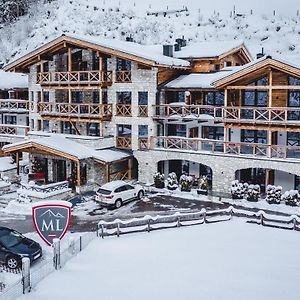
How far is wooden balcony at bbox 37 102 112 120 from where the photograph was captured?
111ft

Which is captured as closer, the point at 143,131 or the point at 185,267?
the point at 185,267

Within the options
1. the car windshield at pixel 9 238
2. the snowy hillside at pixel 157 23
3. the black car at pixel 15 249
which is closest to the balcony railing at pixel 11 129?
the car windshield at pixel 9 238

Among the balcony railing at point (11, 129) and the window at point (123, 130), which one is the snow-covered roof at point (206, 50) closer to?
the window at point (123, 130)

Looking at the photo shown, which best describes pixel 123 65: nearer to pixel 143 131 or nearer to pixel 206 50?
pixel 143 131

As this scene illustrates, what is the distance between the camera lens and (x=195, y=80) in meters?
33.2

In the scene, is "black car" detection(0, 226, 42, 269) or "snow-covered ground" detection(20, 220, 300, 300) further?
"black car" detection(0, 226, 42, 269)

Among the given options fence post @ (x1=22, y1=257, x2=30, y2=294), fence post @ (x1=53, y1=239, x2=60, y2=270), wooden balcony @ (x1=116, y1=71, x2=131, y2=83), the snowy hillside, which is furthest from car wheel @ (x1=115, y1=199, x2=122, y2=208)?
the snowy hillside

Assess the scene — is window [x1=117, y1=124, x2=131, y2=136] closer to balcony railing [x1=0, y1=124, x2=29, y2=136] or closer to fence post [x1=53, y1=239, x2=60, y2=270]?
balcony railing [x1=0, y1=124, x2=29, y2=136]

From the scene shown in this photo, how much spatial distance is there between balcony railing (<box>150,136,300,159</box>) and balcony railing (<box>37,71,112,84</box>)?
5.42m

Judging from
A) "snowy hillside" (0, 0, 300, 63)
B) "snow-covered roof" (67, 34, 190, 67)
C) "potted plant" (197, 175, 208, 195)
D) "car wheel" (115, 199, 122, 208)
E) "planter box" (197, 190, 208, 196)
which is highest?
"snowy hillside" (0, 0, 300, 63)

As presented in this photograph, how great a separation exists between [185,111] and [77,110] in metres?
8.07

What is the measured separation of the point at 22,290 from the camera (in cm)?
1514

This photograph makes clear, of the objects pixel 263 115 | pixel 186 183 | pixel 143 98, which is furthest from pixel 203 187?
pixel 143 98

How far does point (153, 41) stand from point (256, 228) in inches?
1835
